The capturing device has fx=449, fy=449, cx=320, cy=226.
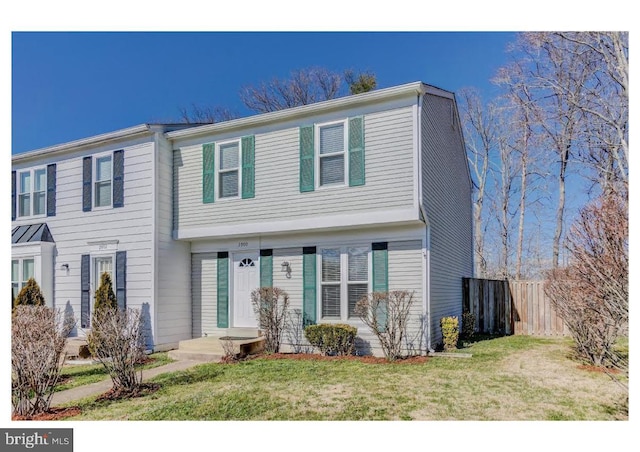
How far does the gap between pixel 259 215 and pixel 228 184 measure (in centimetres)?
98

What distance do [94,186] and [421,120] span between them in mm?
6696

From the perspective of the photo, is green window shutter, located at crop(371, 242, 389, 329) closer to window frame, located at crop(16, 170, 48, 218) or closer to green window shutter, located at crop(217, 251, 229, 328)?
green window shutter, located at crop(217, 251, 229, 328)

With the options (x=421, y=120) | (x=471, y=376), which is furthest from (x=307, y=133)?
(x=471, y=376)

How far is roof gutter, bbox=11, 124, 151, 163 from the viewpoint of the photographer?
8.74 m

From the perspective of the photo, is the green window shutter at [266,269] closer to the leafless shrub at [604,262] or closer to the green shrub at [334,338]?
the green shrub at [334,338]

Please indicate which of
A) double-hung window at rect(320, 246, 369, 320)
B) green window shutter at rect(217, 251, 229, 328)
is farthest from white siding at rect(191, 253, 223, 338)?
double-hung window at rect(320, 246, 369, 320)

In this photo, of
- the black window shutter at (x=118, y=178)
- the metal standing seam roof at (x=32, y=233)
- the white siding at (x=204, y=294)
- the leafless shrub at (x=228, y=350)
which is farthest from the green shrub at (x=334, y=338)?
the metal standing seam roof at (x=32, y=233)

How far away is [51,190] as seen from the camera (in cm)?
973

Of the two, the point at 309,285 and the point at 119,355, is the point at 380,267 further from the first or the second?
the point at 119,355

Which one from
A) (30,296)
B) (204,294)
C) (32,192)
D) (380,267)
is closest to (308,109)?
(380,267)

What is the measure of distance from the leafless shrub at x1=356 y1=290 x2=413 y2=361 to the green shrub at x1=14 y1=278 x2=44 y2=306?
6656mm

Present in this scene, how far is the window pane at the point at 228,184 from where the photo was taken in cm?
864
